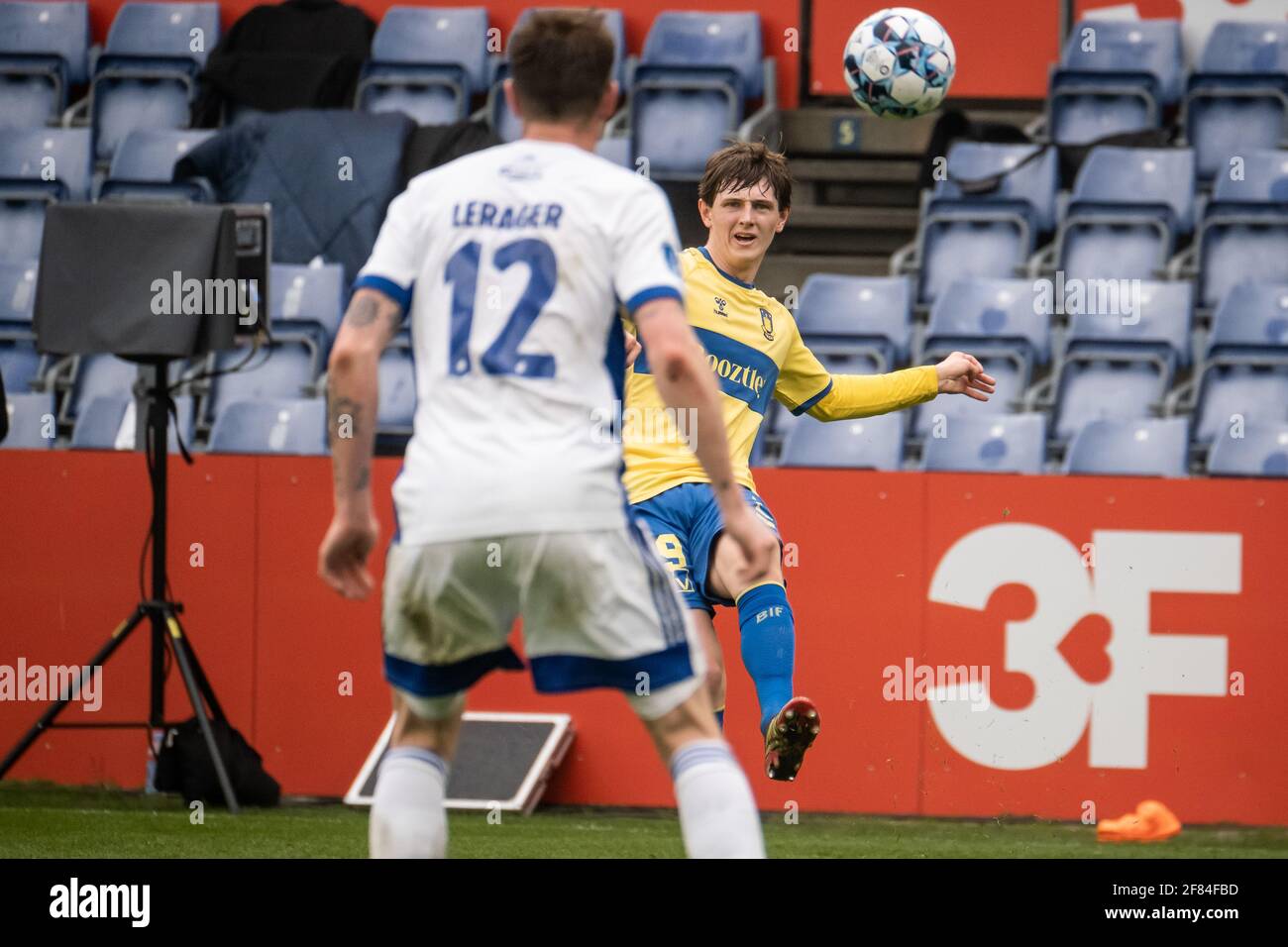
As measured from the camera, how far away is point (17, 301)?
1066cm

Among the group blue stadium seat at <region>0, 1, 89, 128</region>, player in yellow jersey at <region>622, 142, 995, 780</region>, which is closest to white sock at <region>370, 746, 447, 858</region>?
player in yellow jersey at <region>622, 142, 995, 780</region>

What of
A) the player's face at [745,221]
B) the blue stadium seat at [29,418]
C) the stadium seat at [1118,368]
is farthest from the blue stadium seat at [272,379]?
the player's face at [745,221]

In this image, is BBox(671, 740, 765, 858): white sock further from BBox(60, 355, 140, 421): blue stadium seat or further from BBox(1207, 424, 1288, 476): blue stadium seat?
BBox(60, 355, 140, 421): blue stadium seat

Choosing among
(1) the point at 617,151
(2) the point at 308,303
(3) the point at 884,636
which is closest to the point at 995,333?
(1) the point at 617,151

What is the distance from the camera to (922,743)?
7.95 m

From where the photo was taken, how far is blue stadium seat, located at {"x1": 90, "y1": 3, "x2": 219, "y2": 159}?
39.4 ft

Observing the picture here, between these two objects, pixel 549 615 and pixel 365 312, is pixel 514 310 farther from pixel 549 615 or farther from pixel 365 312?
pixel 549 615

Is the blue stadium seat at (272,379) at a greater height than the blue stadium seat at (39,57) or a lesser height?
lesser

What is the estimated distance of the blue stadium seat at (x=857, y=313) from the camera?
984 centimetres

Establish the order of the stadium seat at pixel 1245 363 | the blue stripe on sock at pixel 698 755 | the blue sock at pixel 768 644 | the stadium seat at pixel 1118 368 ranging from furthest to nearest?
the stadium seat at pixel 1118 368 → the stadium seat at pixel 1245 363 → the blue sock at pixel 768 644 → the blue stripe on sock at pixel 698 755

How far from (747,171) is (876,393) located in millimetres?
840

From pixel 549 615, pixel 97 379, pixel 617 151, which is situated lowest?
pixel 549 615

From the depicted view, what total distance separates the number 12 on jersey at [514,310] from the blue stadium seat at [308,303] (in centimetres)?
639

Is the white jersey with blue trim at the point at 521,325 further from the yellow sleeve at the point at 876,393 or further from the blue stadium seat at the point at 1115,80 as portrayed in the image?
the blue stadium seat at the point at 1115,80
